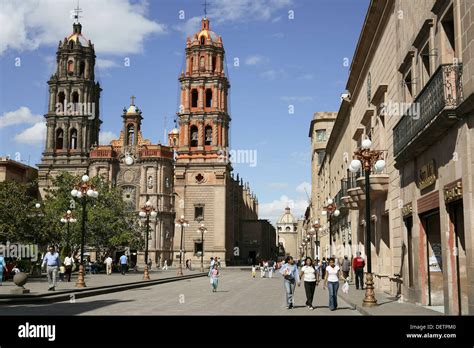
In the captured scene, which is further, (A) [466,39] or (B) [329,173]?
(B) [329,173]

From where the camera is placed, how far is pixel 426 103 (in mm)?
13664

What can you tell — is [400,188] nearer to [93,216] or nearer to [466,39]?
[466,39]

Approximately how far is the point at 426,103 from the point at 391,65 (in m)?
6.18

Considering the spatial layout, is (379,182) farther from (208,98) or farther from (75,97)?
(75,97)

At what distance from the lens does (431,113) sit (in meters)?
13.2

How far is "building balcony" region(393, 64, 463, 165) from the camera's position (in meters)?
11.9

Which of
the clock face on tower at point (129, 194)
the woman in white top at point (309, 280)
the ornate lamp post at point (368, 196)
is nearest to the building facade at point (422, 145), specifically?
the ornate lamp post at point (368, 196)

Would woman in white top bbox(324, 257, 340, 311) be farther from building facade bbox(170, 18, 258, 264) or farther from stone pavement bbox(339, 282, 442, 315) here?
building facade bbox(170, 18, 258, 264)

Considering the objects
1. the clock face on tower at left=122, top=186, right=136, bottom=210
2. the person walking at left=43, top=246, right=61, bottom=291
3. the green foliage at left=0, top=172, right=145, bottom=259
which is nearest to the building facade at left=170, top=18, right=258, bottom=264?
the clock face on tower at left=122, top=186, right=136, bottom=210

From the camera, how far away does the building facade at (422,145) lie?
11.7 metres

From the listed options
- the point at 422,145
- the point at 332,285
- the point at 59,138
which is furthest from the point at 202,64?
the point at 422,145

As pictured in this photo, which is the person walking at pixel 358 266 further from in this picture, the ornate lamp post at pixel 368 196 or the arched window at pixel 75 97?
the arched window at pixel 75 97

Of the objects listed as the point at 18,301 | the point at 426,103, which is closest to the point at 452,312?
the point at 426,103

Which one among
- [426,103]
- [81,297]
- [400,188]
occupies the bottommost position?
[81,297]
